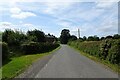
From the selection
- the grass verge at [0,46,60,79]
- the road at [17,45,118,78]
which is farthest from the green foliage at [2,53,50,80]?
the road at [17,45,118,78]

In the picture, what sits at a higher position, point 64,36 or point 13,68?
point 64,36

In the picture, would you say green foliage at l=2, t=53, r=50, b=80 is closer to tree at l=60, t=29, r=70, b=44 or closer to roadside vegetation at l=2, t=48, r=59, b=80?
roadside vegetation at l=2, t=48, r=59, b=80

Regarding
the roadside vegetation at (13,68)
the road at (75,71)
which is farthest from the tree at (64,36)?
the road at (75,71)

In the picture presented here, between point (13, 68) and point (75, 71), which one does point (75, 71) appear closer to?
point (75, 71)

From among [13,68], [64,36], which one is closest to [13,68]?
[13,68]

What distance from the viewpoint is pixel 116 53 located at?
61.5 ft

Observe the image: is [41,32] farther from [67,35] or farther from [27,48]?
[67,35]

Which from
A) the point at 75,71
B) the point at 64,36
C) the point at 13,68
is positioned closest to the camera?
the point at 75,71

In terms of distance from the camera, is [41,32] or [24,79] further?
[41,32]

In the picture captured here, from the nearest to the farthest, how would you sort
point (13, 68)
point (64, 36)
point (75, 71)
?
1. point (75, 71)
2. point (13, 68)
3. point (64, 36)

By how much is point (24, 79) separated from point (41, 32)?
8405 centimetres

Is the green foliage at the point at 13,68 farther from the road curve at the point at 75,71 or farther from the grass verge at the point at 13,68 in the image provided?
the road curve at the point at 75,71

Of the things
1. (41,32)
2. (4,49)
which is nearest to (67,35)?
(41,32)

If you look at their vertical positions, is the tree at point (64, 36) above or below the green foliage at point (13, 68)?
above
